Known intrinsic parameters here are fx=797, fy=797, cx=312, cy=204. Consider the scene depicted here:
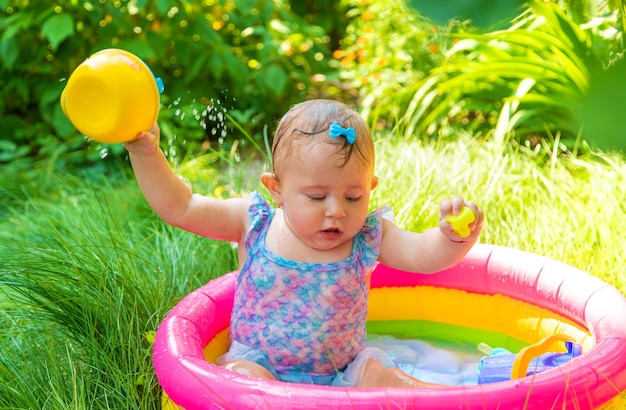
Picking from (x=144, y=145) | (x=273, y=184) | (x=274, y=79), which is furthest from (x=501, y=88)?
(x=144, y=145)

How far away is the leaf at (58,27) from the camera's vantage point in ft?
13.1

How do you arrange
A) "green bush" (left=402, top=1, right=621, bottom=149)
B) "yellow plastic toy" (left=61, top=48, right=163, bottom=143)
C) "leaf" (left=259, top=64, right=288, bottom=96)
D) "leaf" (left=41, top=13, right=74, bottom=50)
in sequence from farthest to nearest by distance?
"leaf" (left=259, top=64, right=288, bottom=96) < "leaf" (left=41, top=13, right=74, bottom=50) < "green bush" (left=402, top=1, right=621, bottom=149) < "yellow plastic toy" (left=61, top=48, right=163, bottom=143)

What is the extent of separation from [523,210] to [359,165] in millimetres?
1378

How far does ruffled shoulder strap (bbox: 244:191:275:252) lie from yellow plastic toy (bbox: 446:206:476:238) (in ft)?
1.88

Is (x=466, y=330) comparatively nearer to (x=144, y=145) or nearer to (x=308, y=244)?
(x=308, y=244)

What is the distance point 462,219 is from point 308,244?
46 centimetres

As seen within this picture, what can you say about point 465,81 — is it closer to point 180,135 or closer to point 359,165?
point 180,135

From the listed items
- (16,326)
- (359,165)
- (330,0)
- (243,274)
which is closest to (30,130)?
(330,0)

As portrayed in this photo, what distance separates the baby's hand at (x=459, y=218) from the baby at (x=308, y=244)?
0.07m

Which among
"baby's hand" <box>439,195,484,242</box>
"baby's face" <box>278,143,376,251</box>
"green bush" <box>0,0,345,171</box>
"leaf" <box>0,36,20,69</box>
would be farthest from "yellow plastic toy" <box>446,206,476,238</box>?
"leaf" <box>0,36,20,69</box>

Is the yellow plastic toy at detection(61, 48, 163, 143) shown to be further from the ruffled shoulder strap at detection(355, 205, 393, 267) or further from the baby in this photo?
the ruffled shoulder strap at detection(355, 205, 393, 267)

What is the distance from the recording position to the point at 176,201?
202 centimetres

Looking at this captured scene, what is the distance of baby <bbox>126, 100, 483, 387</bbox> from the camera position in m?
1.90

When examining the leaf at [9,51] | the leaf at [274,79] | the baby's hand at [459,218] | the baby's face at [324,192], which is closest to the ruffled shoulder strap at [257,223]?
the baby's face at [324,192]
